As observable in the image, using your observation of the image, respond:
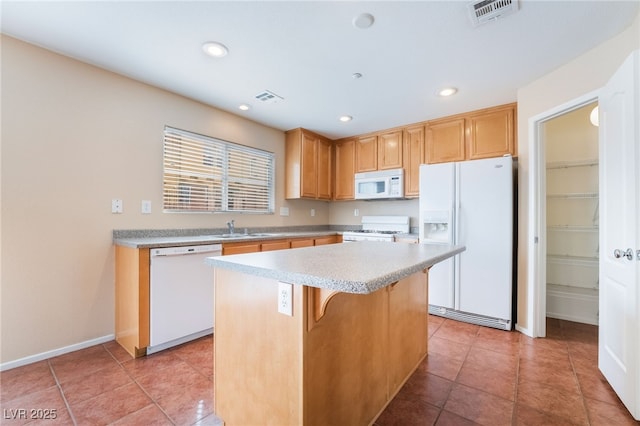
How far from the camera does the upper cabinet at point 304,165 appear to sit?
13.1ft

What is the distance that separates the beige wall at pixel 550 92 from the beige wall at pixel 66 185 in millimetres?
3552

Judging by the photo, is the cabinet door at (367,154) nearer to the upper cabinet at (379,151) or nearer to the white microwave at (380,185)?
the upper cabinet at (379,151)

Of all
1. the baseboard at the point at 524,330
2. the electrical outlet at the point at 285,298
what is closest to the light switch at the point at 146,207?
the electrical outlet at the point at 285,298

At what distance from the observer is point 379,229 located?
13.9 feet

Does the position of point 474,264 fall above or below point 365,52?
below

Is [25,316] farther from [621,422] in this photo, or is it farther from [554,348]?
[554,348]

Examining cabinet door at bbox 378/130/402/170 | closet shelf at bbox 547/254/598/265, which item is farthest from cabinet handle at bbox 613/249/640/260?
cabinet door at bbox 378/130/402/170

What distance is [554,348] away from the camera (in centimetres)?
234

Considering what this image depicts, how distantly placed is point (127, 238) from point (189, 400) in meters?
1.53

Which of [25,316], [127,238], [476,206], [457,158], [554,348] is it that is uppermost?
[457,158]

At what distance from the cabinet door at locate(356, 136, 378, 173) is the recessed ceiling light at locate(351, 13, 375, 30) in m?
2.38

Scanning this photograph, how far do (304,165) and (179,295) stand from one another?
2379 mm

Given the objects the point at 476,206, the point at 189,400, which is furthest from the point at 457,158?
the point at 189,400

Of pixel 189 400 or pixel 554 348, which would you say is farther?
pixel 554 348
